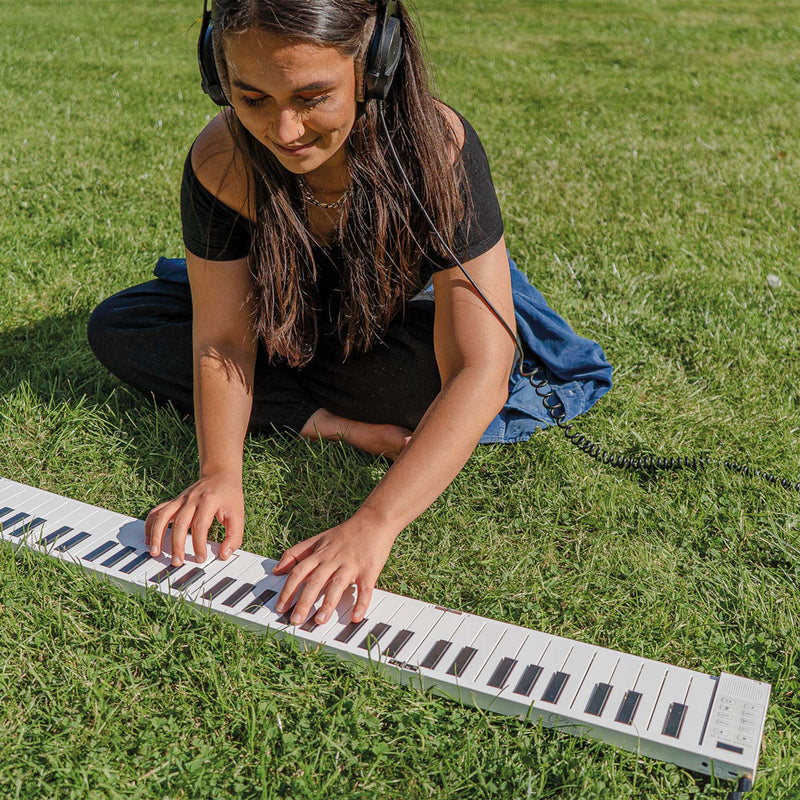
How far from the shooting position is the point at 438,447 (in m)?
2.30

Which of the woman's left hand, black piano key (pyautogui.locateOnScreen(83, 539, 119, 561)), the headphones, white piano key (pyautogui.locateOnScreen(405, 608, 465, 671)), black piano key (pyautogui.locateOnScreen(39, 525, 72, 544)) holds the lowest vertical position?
black piano key (pyautogui.locateOnScreen(39, 525, 72, 544))

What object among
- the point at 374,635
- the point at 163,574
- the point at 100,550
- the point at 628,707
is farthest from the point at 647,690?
the point at 100,550

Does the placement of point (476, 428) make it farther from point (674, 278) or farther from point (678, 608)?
point (674, 278)

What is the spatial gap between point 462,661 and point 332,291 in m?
1.30

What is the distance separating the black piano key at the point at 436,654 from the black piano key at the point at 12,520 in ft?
4.16

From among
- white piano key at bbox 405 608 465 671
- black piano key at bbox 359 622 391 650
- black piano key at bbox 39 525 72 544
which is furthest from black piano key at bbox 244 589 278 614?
black piano key at bbox 39 525 72 544

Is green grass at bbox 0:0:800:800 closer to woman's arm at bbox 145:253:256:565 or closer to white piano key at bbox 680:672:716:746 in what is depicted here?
white piano key at bbox 680:672:716:746

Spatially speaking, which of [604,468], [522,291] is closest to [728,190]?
[522,291]

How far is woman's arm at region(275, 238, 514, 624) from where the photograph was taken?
2082mm

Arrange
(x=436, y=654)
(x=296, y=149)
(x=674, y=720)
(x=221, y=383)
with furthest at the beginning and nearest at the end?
(x=221, y=383) → (x=296, y=149) → (x=436, y=654) → (x=674, y=720)

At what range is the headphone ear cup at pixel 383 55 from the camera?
79.0 inches

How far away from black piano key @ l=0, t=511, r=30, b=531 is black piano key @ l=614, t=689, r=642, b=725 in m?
1.71

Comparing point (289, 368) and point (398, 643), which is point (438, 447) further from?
point (289, 368)

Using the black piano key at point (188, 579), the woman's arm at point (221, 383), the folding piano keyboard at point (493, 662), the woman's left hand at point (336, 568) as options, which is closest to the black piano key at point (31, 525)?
the folding piano keyboard at point (493, 662)
